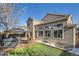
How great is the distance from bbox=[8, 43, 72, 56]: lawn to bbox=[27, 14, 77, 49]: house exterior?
0.05 metres

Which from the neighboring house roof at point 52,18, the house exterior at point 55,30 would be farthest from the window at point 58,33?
the neighboring house roof at point 52,18

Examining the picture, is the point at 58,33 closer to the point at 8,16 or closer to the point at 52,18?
the point at 52,18

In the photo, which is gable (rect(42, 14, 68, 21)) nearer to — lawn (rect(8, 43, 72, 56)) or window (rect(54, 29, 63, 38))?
window (rect(54, 29, 63, 38))

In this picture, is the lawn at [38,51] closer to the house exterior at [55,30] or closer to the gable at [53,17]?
the house exterior at [55,30]

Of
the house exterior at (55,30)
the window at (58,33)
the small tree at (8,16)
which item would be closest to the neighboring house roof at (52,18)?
the house exterior at (55,30)

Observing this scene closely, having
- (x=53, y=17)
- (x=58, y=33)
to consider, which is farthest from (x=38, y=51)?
(x=53, y=17)

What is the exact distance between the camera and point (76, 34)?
92.2 inches

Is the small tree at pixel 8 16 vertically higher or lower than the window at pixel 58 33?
higher

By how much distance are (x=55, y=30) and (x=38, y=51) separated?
0.27 m

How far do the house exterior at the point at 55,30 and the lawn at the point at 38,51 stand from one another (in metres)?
0.05

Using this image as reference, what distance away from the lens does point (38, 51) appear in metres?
2.36

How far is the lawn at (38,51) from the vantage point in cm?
234

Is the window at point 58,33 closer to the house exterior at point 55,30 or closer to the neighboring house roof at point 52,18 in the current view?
the house exterior at point 55,30

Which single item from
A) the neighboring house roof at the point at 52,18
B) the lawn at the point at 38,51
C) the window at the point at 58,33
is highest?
the neighboring house roof at the point at 52,18
